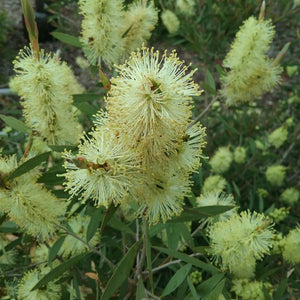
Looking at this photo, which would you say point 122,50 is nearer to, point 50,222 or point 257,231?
point 50,222

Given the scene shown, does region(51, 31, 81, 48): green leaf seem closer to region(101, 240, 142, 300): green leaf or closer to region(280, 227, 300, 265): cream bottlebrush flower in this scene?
region(101, 240, 142, 300): green leaf

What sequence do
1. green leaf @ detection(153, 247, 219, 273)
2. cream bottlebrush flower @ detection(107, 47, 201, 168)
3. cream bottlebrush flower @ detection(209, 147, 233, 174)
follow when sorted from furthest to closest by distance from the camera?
cream bottlebrush flower @ detection(209, 147, 233, 174) < green leaf @ detection(153, 247, 219, 273) < cream bottlebrush flower @ detection(107, 47, 201, 168)

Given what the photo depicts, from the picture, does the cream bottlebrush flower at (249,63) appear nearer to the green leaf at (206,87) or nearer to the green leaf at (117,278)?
the green leaf at (206,87)

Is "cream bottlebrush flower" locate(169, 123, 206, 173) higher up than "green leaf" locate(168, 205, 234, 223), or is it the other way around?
"cream bottlebrush flower" locate(169, 123, 206, 173)

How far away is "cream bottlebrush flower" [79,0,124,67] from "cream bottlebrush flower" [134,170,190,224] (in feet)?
2.33

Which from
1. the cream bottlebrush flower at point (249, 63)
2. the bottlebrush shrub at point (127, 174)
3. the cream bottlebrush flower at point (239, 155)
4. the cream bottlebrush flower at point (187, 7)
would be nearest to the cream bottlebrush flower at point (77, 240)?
the bottlebrush shrub at point (127, 174)

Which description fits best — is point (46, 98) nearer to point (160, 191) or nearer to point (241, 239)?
point (160, 191)

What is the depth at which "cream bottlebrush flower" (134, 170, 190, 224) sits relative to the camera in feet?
3.15

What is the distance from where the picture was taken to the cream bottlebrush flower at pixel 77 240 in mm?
1515

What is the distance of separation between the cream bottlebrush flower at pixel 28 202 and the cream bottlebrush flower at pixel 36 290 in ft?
0.86

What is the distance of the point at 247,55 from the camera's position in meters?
1.48

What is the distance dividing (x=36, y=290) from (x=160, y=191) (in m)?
0.71

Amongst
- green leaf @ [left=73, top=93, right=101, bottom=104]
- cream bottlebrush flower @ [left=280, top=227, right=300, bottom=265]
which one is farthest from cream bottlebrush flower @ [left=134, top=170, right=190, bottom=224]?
cream bottlebrush flower @ [left=280, top=227, right=300, bottom=265]

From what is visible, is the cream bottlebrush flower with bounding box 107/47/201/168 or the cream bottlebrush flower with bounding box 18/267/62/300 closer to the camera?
the cream bottlebrush flower with bounding box 107/47/201/168
